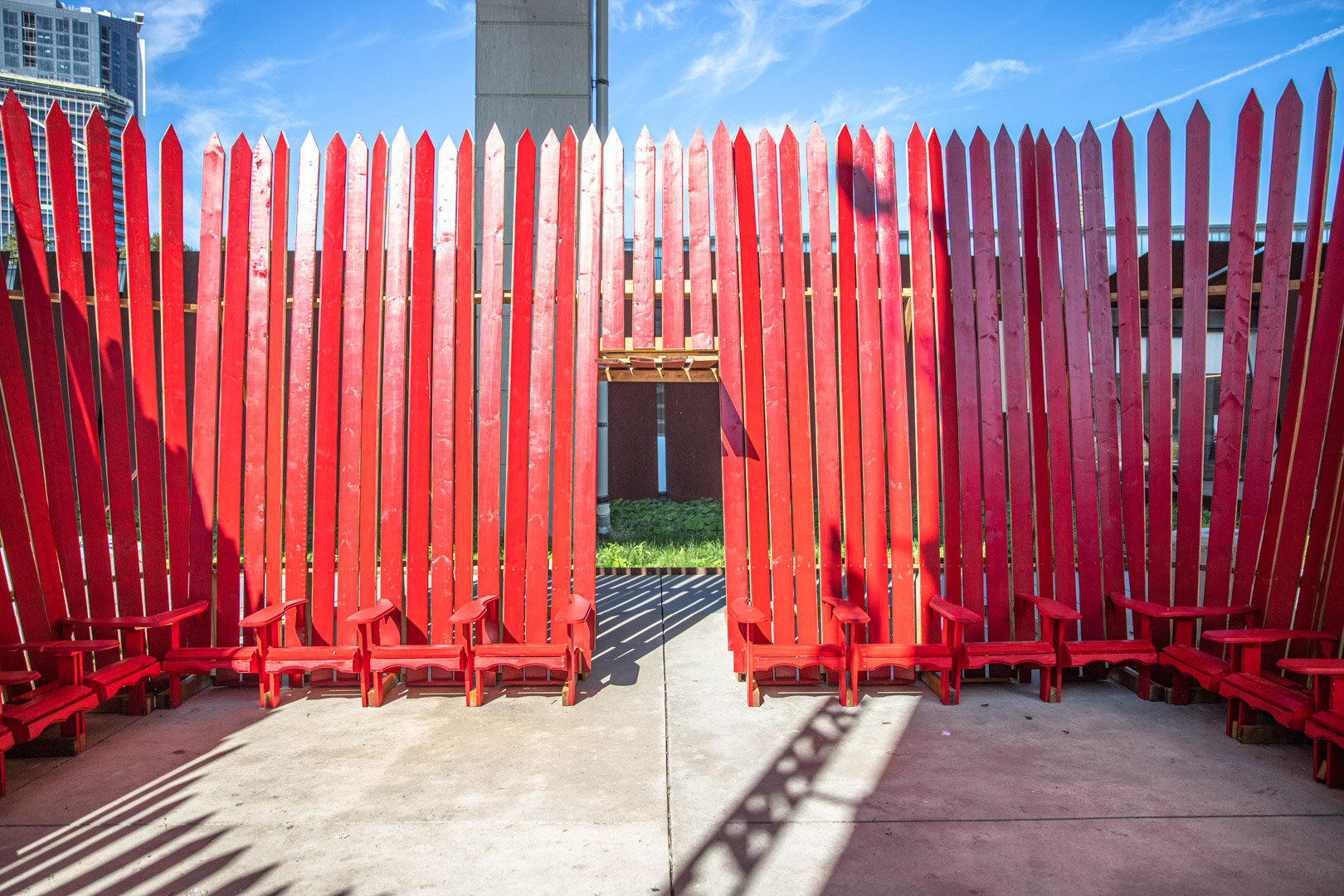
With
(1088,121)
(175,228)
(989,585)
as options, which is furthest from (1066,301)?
(175,228)

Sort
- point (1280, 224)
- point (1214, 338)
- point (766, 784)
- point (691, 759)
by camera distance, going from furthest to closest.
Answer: point (1214, 338) < point (1280, 224) < point (691, 759) < point (766, 784)

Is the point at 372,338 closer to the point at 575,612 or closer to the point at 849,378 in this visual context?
the point at 575,612

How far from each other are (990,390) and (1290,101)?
265 centimetres

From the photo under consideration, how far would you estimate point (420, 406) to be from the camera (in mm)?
5500

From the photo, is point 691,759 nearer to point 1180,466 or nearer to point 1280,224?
point 1180,466

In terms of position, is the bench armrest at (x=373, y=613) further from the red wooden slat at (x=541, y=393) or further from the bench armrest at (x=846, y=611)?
the bench armrest at (x=846, y=611)

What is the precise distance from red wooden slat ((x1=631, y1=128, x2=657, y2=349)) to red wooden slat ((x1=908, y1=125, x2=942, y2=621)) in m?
1.78

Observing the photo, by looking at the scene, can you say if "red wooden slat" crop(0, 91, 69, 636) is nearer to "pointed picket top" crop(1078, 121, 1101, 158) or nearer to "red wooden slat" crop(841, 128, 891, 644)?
"red wooden slat" crop(841, 128, 891, 644)

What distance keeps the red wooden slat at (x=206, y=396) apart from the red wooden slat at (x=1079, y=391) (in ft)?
19.1

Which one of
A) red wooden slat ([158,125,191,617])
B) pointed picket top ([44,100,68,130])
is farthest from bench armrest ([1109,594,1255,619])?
pointed picket top ([44,100,68,130])

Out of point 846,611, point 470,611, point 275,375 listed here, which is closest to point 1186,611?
point 846,611

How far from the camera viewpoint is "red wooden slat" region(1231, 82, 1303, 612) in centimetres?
527

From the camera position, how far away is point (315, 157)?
18.4 ft

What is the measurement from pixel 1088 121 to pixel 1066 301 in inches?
49.4
